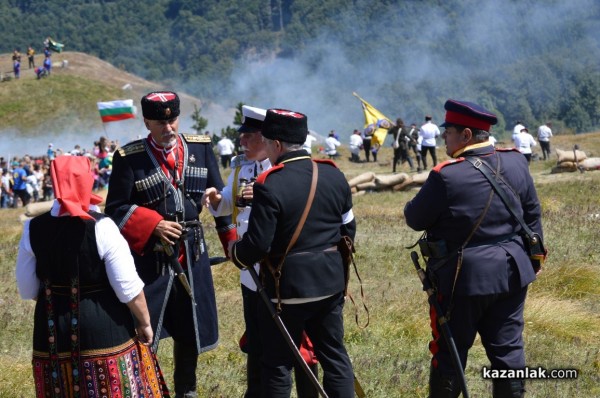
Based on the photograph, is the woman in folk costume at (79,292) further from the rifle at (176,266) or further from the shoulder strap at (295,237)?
the rifle at (176,266)

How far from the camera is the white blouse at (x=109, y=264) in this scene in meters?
4.19

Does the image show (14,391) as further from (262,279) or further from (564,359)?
(564,359)

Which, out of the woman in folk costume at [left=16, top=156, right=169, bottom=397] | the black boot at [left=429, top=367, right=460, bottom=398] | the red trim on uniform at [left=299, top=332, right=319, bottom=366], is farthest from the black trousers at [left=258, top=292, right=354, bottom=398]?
the woman in folk costume at [left=16, top=156, right=169, bottom=397]

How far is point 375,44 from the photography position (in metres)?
107

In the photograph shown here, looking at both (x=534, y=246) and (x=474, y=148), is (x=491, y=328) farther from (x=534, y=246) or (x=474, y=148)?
(x=474, y=148)

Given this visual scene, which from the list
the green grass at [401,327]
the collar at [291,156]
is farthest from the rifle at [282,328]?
the green grass at [401,327]

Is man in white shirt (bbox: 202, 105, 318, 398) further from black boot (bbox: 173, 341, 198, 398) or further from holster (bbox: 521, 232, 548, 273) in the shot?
holster (bbox: 521, 232, 548, 273)

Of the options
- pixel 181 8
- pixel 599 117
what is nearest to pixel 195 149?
pixel 599 117

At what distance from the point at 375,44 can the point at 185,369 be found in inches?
4080

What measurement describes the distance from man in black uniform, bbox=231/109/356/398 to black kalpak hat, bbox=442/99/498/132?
0.69 m

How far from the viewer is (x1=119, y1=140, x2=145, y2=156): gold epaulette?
210 inches

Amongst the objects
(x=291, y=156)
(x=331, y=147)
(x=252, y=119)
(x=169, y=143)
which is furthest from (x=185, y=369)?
(x=331, y=147)

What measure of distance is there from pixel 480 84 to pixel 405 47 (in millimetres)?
15769

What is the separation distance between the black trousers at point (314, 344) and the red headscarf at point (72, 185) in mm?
1087
